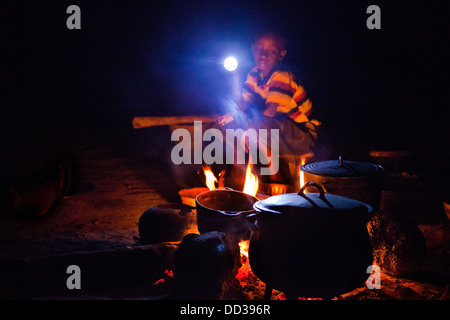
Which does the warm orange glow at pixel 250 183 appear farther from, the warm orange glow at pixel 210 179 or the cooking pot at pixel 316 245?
the cooking pot at pixel 316 245

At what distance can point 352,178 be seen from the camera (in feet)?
11.7

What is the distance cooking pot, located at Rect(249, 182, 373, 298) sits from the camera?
2484 mm

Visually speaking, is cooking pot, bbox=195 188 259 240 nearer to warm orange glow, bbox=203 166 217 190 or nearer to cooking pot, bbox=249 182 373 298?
cooking pot, bbox=249 182 373 298

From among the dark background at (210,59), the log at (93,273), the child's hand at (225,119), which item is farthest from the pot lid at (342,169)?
the dark background at (210,59)

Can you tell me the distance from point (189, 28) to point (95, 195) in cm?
588

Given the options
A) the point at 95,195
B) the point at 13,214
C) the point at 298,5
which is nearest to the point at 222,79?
the point at 298,5

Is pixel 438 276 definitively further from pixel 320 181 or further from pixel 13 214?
pixel 13 214

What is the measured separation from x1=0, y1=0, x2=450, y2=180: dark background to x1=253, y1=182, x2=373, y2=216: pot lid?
Answer: 19.1 ft

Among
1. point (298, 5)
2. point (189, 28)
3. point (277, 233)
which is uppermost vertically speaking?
point (298, 5)

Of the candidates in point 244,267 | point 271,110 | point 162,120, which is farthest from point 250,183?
point 162,120

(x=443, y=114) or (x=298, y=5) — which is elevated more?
(x=298, y=5)

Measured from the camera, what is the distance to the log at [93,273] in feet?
10.2

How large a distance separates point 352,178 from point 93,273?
3.02 meters

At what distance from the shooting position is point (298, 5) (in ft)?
29.2
